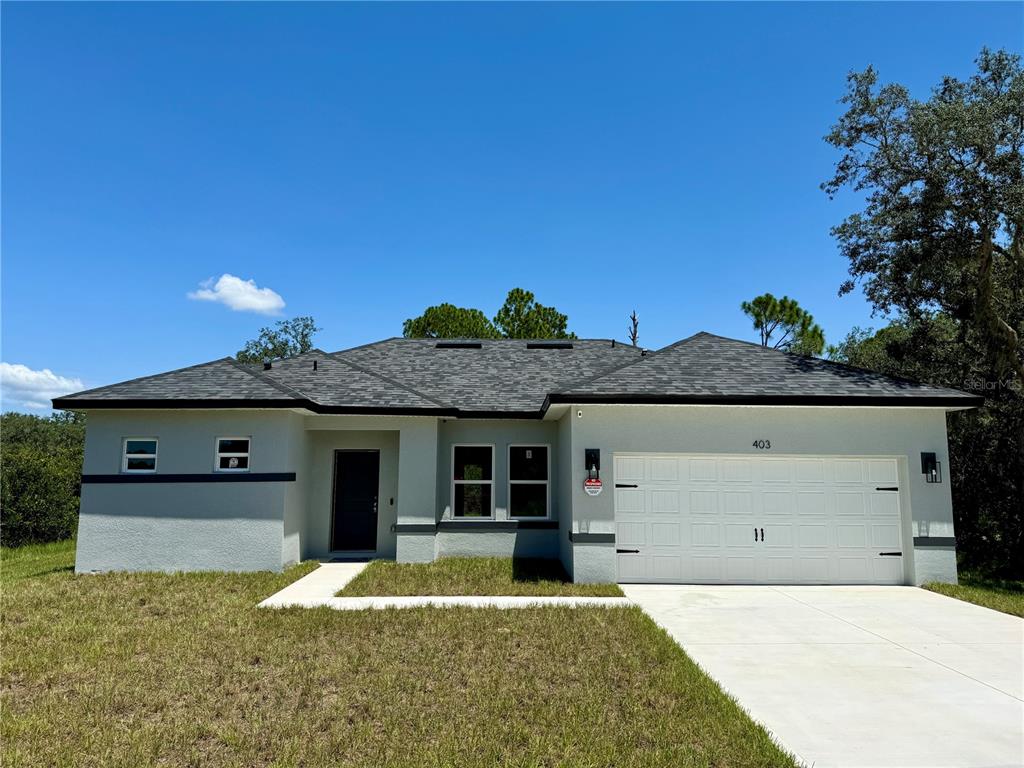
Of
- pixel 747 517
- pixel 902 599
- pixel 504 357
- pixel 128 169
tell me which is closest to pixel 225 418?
pixel 128 169

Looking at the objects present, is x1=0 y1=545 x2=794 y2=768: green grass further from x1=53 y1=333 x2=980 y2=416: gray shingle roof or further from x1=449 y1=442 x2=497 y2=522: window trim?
x1=449 y1=442 x2=497 y2=522: window trim

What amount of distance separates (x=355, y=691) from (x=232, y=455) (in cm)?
736

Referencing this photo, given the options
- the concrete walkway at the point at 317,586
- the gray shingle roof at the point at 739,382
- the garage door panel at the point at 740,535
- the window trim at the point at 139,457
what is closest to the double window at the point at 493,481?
the concrete walkway at the point at 317,586

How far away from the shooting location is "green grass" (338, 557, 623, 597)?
9.13 metres

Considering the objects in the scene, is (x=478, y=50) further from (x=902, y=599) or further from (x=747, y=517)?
(x=902, y=599)

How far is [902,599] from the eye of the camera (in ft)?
29.2

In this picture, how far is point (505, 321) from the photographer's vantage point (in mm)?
35219

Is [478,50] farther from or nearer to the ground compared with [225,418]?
farther from the ground

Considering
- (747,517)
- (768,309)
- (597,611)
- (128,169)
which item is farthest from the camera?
(768,309)

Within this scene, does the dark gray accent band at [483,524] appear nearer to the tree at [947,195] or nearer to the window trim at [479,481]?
the window trim at [479,481]

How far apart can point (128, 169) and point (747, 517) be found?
14.2 meters

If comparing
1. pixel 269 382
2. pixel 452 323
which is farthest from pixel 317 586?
pixel 452 323

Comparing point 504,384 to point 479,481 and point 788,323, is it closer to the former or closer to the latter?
point 479,481

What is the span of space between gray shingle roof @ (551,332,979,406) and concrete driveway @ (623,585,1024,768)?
3289mm
